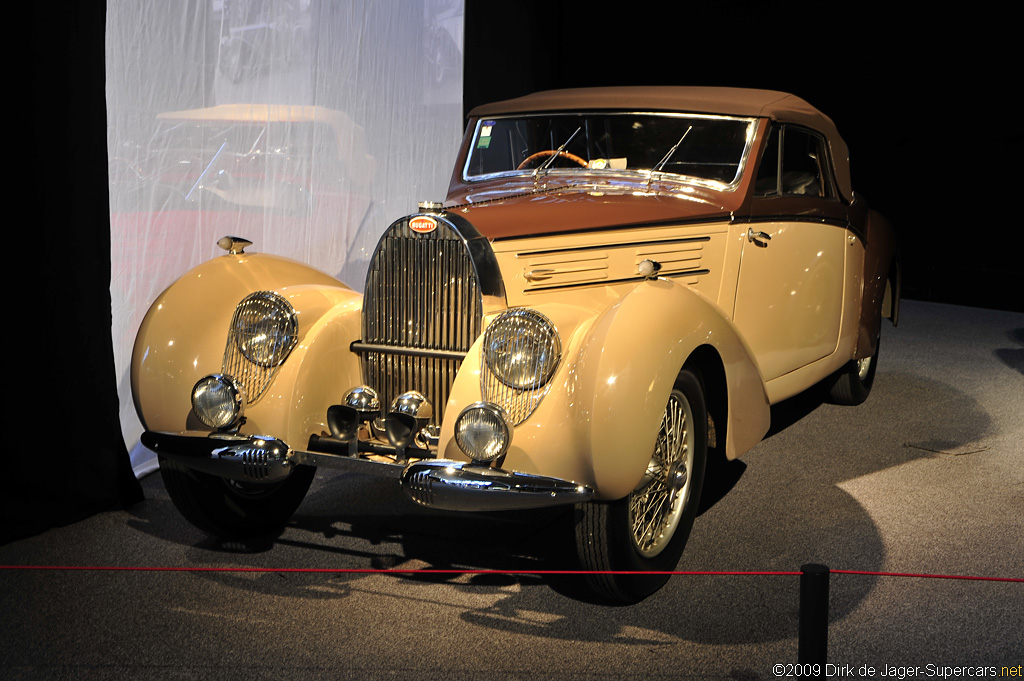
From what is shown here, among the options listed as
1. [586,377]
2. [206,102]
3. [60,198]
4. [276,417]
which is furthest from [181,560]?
[206,102]

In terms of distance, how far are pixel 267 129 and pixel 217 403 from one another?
2.43 m

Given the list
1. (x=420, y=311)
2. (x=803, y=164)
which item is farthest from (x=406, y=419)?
(x=803, y=164)

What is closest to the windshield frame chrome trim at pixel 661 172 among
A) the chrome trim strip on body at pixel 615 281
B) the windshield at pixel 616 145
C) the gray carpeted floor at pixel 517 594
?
the windshield at pixel 616 145

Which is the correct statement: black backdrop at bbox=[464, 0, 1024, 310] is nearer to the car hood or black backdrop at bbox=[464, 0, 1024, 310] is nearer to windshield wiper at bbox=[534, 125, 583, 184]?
windshield wiper at bbox=[534, 125, 583, 184]

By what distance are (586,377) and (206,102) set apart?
279 cm

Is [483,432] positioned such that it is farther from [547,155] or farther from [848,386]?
[848,386]

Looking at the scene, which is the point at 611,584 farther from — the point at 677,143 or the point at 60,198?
the point at 60,198

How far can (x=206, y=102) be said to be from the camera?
460 cm

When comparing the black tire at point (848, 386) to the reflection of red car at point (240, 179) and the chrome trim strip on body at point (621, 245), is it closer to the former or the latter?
the chrome trim strip on body at point (621, 245)

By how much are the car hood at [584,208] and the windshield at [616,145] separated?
194 mm

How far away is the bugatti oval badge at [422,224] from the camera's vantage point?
3148 millimetres

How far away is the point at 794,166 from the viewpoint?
4383mm

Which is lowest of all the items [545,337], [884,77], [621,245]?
[545,337]

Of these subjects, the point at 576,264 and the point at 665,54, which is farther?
the point at 665,54
